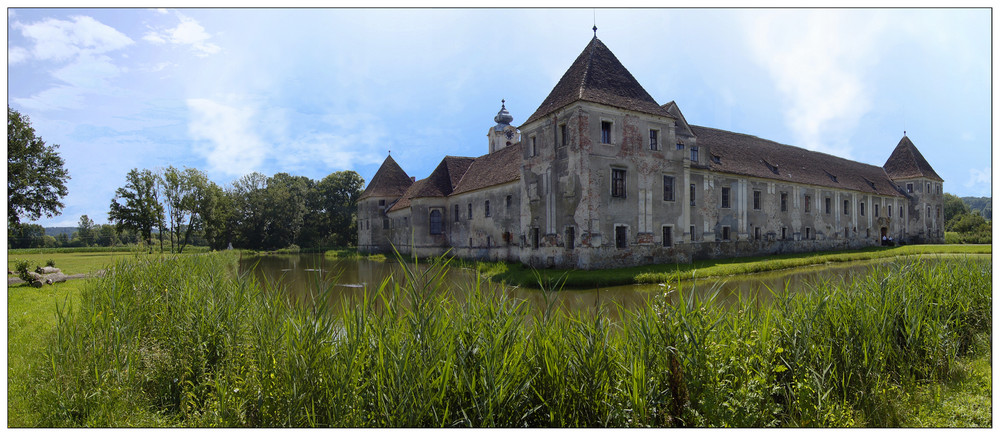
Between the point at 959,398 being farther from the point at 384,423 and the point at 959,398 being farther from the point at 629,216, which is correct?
the point at 629,216

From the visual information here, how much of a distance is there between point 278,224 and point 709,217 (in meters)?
43.0

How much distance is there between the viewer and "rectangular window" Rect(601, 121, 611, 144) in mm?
21394

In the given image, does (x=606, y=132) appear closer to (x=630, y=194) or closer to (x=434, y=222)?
(x=630, y=194)

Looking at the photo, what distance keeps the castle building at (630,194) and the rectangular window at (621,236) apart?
5 centimetres

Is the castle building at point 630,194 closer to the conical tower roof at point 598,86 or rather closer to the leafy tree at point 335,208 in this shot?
the conical tower roof at point 598,86

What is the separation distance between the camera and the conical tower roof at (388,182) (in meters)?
44.2

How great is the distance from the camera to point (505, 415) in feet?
13.2

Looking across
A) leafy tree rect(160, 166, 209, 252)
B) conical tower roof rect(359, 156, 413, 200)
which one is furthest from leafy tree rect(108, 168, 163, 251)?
conical tower roof rect(359, 156, 413, 200)

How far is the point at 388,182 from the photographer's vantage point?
45.0 m

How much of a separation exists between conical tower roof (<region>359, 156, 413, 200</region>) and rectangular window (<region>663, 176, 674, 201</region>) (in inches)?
1075

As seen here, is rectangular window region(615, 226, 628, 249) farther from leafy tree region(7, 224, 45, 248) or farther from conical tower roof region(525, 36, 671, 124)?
leafy tree region(7, 224, 45, 248)

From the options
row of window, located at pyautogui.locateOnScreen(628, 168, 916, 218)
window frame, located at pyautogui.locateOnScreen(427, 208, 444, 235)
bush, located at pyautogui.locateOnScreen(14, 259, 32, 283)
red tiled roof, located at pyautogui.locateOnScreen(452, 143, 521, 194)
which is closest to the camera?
bush, located at pyautogui.locateOnScreen(14, 259, 32, 283)

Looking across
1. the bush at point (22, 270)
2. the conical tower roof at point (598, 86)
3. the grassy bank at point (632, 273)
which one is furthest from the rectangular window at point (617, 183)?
the bush at point (22, 270)

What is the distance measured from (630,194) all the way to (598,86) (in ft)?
17.3
